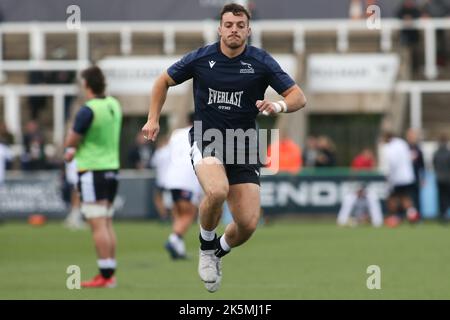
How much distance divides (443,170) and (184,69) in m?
19.0

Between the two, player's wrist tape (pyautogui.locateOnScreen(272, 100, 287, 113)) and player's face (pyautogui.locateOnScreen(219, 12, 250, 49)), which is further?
player's face (pyautogui.locateOnScreen(219, 12, 250, 49))

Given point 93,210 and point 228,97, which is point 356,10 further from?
point 228,97

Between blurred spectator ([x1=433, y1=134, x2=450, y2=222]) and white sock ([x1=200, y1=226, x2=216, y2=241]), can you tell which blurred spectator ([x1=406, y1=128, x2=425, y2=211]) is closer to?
blurred spectator ([x1=433, y1=134, x2=450, y2=222])

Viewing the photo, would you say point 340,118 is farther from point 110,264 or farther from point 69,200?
point 110,264

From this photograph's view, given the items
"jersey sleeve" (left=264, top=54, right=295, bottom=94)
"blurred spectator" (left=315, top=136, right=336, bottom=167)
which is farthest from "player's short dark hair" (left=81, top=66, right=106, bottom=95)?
"blurred spectator" (left=315, top=136, right=336, bottom=167)

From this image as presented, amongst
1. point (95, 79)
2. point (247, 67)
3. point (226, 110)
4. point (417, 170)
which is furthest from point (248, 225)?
point (417, 170)

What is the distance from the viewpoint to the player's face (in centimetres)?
1242

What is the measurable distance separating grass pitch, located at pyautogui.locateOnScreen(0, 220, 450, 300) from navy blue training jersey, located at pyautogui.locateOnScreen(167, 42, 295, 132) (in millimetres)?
2152

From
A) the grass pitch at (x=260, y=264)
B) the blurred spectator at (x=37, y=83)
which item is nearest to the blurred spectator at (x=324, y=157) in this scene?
the grass pitch at (x=260, y=264)

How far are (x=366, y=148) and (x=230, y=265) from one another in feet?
58.4

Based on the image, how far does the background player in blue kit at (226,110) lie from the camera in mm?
12547
